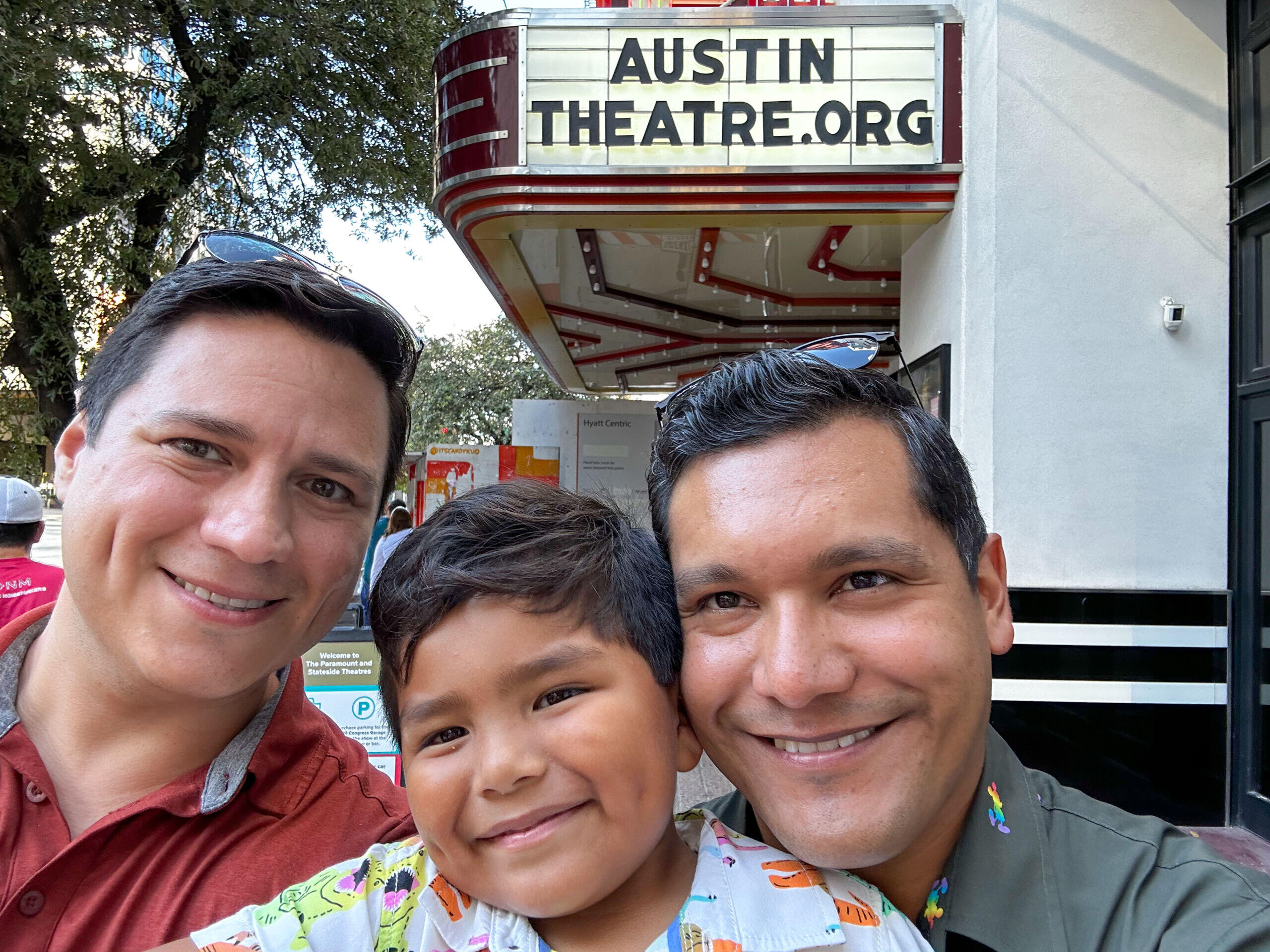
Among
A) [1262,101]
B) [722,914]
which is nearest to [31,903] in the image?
[722,914]

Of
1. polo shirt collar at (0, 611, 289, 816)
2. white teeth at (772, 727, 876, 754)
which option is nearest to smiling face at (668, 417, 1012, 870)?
white teeth at (772, 727, 876, 754)

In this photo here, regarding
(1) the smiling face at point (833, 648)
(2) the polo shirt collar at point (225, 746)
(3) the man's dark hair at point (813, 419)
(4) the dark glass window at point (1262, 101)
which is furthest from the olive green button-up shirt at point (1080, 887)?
(4) the dark glass window at point (1262, 101)

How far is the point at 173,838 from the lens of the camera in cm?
146

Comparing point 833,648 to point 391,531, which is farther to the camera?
point 391,531

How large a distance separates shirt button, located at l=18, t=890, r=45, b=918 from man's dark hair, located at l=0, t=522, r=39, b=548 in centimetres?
430

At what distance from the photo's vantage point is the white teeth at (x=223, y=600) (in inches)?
56.7

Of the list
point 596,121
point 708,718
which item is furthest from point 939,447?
point 596,121

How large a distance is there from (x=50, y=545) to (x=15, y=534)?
24.8 metres

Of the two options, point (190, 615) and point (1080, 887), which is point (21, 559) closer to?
point (190, 615)

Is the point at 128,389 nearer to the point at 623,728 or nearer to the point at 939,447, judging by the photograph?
the point at 623,728

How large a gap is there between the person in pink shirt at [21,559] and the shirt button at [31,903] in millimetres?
3525

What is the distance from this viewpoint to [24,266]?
745 centimetres

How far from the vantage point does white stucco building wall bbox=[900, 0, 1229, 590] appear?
4.66 meters

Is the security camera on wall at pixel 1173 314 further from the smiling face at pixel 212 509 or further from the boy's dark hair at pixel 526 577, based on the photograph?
the smiling face at pixel 212 509
